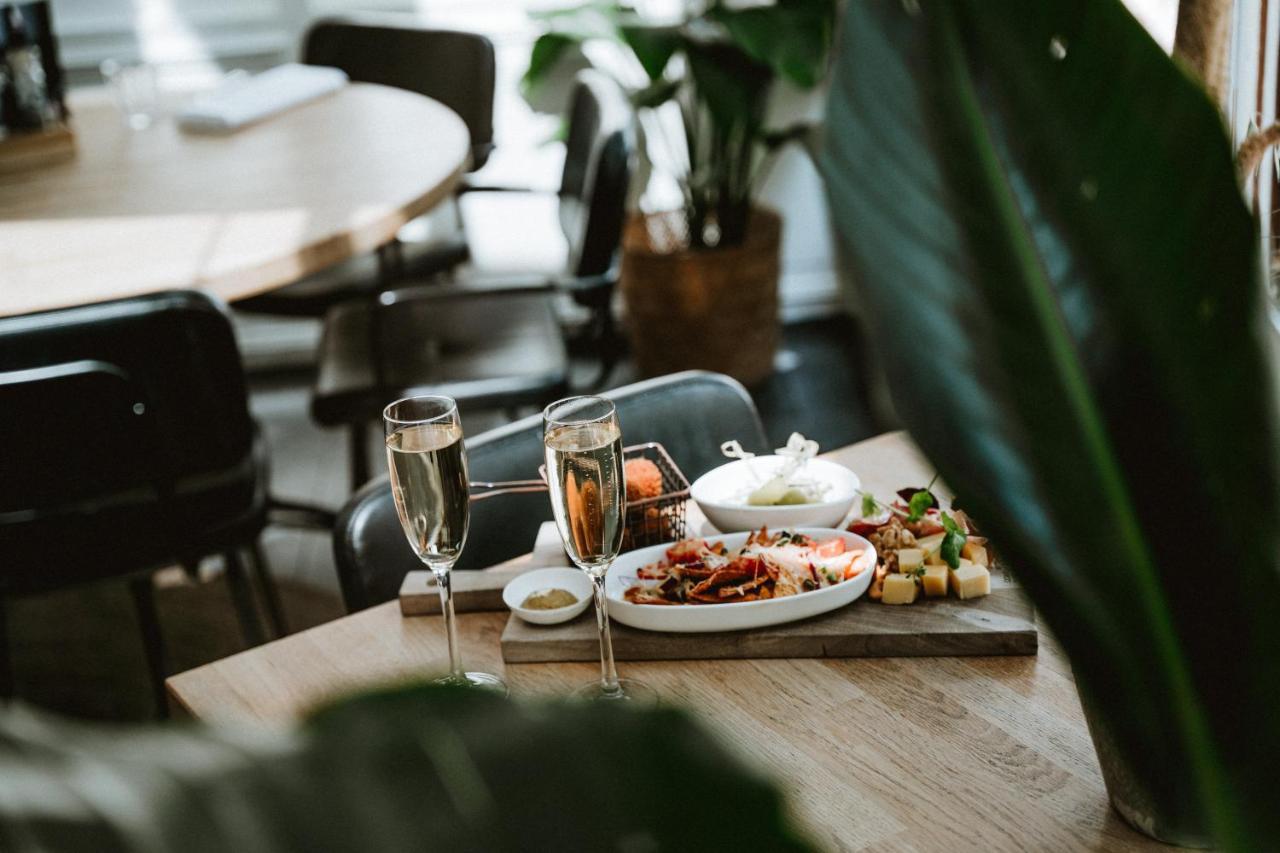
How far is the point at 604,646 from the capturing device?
105 cm

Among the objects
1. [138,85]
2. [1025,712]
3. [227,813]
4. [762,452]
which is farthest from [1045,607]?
[138,85]

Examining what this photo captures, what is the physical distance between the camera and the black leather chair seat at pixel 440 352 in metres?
2.26

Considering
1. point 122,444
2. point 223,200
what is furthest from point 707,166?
point 122,444

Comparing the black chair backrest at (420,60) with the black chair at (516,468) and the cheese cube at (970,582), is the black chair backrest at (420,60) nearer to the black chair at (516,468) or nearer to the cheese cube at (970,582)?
the black chair at (516,468)

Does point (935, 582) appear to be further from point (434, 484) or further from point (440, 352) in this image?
point (440, 352)

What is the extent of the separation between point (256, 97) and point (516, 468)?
1718mm

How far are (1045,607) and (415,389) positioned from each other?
1.90 meters

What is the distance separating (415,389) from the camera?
2.22 meters

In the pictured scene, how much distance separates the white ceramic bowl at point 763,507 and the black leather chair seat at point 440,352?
3.07 feet

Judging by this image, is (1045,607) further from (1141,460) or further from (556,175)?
(556,175)

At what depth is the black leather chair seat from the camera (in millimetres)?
2262

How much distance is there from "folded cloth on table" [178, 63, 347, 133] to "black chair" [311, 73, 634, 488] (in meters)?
0.48

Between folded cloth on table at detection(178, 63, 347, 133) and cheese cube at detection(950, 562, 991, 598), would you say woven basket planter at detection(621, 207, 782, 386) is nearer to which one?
folded cloth on table at detection(178, 63, 347, 133)

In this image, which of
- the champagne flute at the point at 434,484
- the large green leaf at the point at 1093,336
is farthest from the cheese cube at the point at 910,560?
the large green leaf at the point at 1093,336
